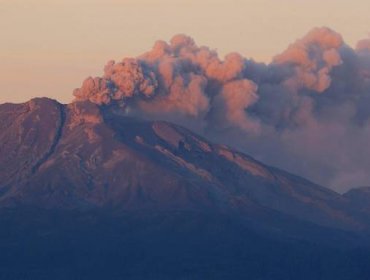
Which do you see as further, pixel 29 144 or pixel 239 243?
pixel 29 144

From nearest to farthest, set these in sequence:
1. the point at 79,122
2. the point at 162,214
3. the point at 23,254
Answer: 1. the point at 23,254
2. the point at 162,214
3. the point at 79,122

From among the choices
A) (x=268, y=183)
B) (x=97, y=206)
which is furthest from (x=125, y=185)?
(x=268, y=183)

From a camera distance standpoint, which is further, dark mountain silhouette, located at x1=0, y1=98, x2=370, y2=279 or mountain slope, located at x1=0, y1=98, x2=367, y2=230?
mountain slope, located at x1=0, y1=98, x2=367, y2=230

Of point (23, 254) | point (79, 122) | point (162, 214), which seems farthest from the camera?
point (79, 122)

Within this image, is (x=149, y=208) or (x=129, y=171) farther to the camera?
(x=129, y=171)

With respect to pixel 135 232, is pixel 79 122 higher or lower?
higher

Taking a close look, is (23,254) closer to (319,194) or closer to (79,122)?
(79,122)

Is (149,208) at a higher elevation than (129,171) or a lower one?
lower

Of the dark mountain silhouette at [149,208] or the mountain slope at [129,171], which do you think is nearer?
the dark mountain silhouette at [149,208]
